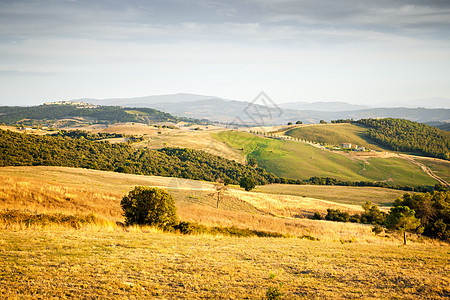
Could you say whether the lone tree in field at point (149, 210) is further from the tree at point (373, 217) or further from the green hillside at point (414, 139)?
the green hillside at point (414, 139)

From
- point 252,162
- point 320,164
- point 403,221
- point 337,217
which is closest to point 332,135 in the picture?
point 320,164

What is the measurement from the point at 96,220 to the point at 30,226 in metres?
3.59

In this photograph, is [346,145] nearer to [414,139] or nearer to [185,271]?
[414,139]

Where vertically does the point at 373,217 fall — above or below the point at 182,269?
below

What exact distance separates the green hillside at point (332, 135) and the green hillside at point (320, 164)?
93.5ft

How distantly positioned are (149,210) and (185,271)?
A: 35.5ft

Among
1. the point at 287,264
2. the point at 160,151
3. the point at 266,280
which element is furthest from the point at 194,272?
the point at 160,151

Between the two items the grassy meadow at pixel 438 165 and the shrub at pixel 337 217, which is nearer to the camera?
the shrub at pixel 337 217

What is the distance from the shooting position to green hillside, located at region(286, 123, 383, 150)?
17312 cm

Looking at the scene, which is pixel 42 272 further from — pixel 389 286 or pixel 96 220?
pixel 389 286

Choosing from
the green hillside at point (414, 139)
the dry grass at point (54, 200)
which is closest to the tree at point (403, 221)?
the dry grass at point (54, 200)

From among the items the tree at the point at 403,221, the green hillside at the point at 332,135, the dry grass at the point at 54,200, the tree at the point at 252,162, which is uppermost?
the green hillside at the point at 332,135

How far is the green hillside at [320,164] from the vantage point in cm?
11838

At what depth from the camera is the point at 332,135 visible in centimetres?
18025
